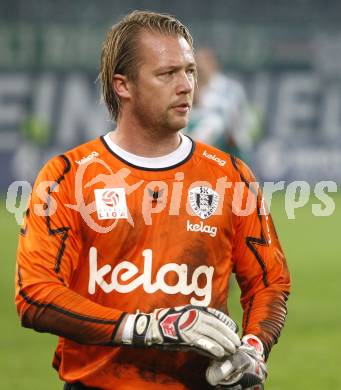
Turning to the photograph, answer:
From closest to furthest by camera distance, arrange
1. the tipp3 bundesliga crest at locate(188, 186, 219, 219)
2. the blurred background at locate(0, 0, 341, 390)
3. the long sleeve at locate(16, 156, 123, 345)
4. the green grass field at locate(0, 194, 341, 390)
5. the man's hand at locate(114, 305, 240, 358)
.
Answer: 1. the man's hand at locate(114, 305, 240, 358)
2. the long sleeve at locate(16, 156, 123, 345)
3. the tipp3 bundesliga crest at locate(188, 186, 219, 219)
4. the green grass field at locate(0, 194, 341, 390)
5. the blurred background at locate(0, 0, 341, 390)

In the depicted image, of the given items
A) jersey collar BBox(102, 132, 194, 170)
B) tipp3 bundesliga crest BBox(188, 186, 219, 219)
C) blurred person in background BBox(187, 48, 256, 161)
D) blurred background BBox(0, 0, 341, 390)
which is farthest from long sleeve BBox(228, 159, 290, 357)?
blurred background BBox(0, 0, 341, 390)

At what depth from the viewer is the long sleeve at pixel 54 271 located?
3.95m

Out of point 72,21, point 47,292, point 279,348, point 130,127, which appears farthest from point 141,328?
point 72,21

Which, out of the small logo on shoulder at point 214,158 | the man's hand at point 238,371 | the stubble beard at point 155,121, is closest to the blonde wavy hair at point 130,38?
the stubble beard at point 155,121

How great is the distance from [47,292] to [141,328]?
359 millimetres

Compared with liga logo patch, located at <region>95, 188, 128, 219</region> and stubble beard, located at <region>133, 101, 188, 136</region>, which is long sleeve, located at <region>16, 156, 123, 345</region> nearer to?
liga logo patch, located at <region>95, 188, 128, 219</region>

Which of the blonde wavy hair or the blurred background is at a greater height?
the blonde wavy hair

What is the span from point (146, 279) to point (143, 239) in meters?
0.15

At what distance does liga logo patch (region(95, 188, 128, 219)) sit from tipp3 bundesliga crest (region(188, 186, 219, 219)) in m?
0.26

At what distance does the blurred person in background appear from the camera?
11219 mm

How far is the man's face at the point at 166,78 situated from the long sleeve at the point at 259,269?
1.23ft

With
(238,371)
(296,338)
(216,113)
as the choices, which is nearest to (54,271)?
(238,371)

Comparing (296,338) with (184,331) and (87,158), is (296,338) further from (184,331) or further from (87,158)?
(184,331)

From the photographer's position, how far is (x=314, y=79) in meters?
24.6
